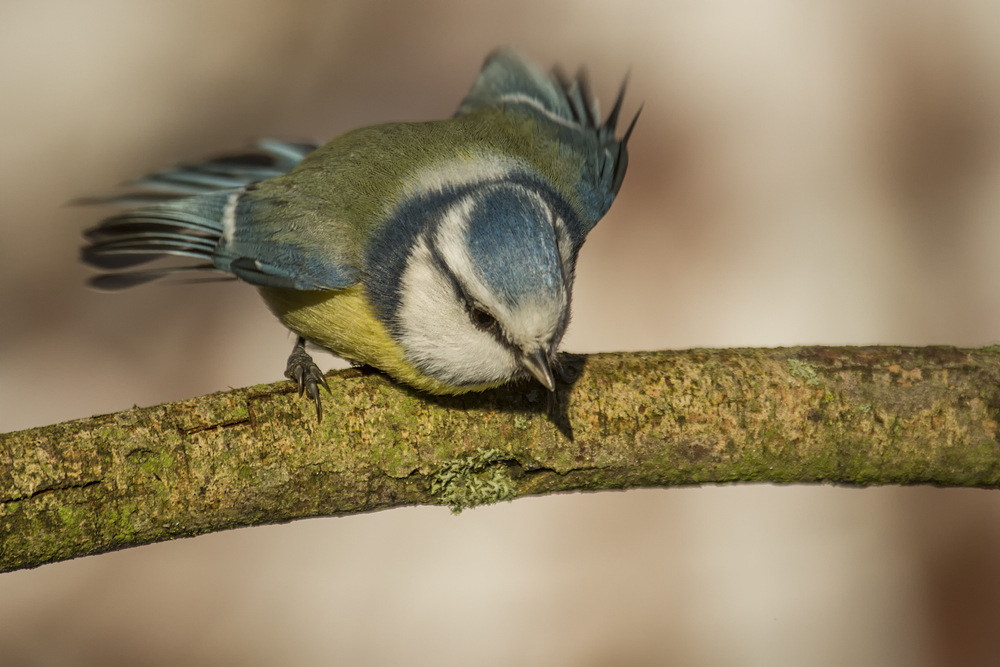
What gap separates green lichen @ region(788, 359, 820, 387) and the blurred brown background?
1.34 m

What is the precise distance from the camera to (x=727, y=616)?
9.86 ft

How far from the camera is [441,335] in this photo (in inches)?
67.8

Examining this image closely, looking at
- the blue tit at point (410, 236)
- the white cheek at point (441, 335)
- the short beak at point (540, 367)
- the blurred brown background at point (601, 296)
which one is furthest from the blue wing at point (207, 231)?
the blurred brown background at point (601, 296)

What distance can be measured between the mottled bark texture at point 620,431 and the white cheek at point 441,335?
10 cm

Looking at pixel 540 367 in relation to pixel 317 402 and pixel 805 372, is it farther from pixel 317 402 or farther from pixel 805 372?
pixel 805 372

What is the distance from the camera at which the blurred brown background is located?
286 cm

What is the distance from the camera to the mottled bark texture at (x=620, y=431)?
157 cm

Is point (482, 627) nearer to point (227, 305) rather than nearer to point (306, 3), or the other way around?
point (227, 305)

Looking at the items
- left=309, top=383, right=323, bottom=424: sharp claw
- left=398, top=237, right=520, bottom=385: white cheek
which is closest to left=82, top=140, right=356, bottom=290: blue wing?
left=398, top=237, right=520, bottom=385: white cheek

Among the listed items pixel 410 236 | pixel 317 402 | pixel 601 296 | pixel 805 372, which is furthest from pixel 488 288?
pixel 601 296

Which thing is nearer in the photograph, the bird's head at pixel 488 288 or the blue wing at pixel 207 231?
the bird's head at pixel 488 288

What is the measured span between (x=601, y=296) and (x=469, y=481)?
172cm

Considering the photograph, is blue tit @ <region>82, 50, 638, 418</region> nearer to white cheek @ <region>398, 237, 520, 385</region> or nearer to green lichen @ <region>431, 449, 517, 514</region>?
white cheek @ <region>398, 237, 520, 385</region>

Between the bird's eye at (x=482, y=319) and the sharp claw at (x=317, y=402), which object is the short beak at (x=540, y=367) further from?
the sharp claw at (x=317, y=402)
